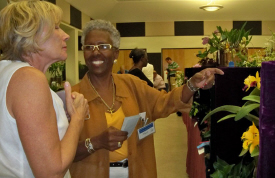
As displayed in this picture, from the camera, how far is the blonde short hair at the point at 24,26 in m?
1.05

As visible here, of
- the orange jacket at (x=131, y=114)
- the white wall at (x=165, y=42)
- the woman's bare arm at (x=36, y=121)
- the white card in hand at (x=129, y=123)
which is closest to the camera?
the woman's bare arm at (x=36, y=121)

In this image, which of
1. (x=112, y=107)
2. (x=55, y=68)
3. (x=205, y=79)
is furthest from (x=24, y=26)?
(x=55, y=68)

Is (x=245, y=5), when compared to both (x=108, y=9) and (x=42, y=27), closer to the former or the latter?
(x=108, y=9)

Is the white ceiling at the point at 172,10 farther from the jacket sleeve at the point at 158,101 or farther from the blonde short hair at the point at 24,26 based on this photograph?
the blonde short hair at the point at 24,26

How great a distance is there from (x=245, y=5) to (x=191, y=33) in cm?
242

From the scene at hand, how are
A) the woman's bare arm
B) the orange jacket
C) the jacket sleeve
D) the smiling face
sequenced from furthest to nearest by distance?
the jacket sleeve < the smiling face < the orange jacket < the woman's bare arm

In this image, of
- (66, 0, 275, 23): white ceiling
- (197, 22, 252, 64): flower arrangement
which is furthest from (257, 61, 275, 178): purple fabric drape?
(66, 0, 275, 23): white ceiling

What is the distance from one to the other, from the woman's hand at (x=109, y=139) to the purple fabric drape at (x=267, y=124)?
37.0 inches

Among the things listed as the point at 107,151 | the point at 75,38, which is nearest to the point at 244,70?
the point at 107,151

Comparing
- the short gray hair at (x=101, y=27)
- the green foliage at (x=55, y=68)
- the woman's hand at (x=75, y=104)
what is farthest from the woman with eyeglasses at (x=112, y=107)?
the green foliage at (x=55, y=68)

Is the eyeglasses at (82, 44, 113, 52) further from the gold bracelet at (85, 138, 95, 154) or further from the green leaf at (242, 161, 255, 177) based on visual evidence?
the green leaf at (242, 161, 255, 177)

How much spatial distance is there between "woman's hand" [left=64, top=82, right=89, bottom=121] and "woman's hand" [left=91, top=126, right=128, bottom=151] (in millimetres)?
308

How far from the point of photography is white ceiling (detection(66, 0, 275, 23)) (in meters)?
9.71

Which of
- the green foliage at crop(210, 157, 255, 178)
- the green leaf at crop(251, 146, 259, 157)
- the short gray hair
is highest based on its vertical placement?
the short gray hair
